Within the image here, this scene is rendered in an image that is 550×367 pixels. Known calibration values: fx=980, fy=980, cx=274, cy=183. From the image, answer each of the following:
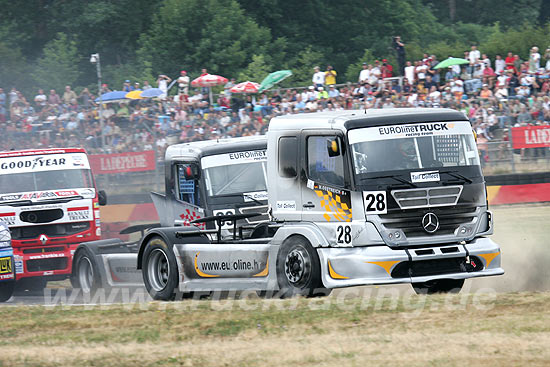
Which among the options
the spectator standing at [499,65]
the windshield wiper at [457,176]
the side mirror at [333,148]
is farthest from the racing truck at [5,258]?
the spectator standing at [499,65]

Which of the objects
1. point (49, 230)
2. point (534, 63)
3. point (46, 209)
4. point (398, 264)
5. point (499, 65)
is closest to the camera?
point (398, 264)

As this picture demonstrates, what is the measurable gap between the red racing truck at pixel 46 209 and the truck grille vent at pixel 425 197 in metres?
8.81

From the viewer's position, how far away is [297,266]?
11094 mm

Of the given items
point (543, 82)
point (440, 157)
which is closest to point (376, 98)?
point (543, 82)

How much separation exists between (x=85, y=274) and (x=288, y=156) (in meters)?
5.61

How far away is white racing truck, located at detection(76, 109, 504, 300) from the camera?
1070 cm

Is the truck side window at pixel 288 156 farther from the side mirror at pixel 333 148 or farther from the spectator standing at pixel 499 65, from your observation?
the spectator standing at pixel 499 65

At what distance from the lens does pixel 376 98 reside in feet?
93.4

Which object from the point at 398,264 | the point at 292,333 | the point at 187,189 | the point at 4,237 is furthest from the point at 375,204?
the point at 4,237

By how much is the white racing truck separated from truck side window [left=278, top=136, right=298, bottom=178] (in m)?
0.01

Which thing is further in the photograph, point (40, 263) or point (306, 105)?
point (306, 105)

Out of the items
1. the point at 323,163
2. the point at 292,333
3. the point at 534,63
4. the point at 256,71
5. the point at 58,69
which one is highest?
the point at 58,69

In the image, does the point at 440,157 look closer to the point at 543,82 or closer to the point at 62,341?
the point at 62,341

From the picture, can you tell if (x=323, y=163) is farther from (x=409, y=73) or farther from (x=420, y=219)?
(x=409, y=73)
